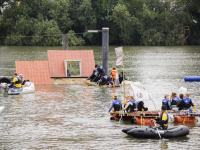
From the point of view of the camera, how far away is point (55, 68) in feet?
120

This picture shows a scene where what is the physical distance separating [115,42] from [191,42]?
17152 millimetres

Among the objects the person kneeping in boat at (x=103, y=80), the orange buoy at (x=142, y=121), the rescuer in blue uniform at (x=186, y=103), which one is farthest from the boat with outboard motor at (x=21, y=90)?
the rescuer in blue uniform at (x=186, y=103)

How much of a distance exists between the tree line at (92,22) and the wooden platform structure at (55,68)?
51.8 meters

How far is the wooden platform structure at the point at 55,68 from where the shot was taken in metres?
35.9

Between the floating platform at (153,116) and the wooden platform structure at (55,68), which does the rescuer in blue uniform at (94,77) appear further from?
the floating platform at (153,116)

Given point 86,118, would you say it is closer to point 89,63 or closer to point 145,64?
point 89,63

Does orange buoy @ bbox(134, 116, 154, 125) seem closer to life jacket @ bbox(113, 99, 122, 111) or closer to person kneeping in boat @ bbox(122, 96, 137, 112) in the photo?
person kneeping in boat @ bbox(122, 96, 137, 112)

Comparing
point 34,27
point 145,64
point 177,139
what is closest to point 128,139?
point 177,139

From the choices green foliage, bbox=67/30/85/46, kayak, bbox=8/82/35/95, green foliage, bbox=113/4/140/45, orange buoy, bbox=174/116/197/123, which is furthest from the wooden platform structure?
green foliage, bbox=113/4/140/45

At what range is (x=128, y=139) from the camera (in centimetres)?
1884

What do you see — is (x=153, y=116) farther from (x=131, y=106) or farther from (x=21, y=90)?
(x=21, y=90)

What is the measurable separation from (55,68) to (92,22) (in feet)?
199

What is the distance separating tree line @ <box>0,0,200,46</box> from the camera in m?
91.1

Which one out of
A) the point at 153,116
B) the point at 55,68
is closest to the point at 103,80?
the point at 55,68
